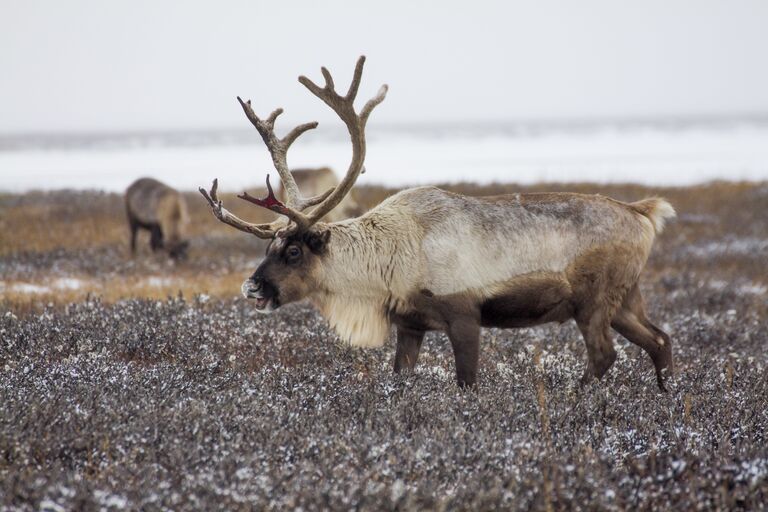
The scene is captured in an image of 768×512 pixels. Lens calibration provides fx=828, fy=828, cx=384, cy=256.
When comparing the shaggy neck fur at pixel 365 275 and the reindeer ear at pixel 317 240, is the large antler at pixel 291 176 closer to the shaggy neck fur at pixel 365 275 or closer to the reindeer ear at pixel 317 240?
the reindeer ear at pixel 317 240

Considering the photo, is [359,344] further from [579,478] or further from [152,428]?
[579,478]

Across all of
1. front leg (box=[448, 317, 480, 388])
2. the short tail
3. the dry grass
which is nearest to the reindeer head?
front leg (box=[448, 317, 480, 388])

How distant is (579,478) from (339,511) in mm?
1013

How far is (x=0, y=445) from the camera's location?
11.8 ft

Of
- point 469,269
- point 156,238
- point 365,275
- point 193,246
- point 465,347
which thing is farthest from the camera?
point 193,246

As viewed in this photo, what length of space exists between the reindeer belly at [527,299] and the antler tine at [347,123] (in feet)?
4.05

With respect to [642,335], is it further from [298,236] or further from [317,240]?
[298,236]

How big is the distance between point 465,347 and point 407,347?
54 cm

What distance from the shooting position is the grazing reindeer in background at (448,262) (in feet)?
17.7

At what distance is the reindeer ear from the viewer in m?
5.63

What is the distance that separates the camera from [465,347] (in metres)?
5.24

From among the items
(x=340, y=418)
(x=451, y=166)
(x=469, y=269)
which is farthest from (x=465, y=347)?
(x=451, y=166)

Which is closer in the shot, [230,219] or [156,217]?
[230,219]

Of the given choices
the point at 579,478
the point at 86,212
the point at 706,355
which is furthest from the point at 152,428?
the point at 86,212
